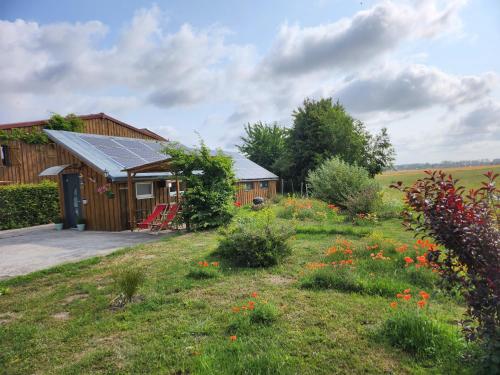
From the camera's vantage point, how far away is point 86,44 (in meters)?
8.63

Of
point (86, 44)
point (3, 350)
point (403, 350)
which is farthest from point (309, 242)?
point (86, 44)

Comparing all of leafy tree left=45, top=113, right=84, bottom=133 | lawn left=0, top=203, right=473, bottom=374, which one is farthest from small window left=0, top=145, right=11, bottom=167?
lawn left=0, top=203, right=473, bottom=374

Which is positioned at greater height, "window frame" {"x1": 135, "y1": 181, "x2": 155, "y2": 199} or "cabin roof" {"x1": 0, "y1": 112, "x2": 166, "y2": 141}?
"cabin roof" {"x1": 0, "y1": 112, "x2": 166, "y2": 141}

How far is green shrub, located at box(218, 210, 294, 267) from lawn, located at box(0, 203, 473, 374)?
0.27 m

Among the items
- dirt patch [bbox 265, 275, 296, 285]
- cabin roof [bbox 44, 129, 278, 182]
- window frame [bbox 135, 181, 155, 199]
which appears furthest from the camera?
window frame [bbox 135, 181, 155, 199]

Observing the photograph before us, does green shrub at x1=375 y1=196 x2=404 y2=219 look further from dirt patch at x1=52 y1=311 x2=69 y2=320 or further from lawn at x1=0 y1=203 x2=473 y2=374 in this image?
dirt patch at x1=52 y1=311 x2=69 y2=320

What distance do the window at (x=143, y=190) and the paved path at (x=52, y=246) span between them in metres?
1.94

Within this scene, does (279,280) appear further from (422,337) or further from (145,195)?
(145,195)

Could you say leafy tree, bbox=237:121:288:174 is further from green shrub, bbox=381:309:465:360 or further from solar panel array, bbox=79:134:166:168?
green shrub, bbox=381:309:465:360

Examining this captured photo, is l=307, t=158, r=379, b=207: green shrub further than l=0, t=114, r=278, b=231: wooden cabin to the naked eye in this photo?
Yes

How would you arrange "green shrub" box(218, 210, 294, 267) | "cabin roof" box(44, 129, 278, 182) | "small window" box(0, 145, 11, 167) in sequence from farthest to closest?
"small window" box(0, 145, 11, 167)
"cabin roof" box(44, 129, 278, 182)
"green shrub" box(218, 210, 294, 267)

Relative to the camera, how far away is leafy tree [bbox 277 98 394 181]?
24.4 metres

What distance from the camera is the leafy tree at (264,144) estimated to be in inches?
1304

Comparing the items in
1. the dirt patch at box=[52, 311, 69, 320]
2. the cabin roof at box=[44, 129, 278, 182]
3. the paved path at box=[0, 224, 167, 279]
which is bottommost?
the dirt patch at box=[52, 311, 69, 320]
